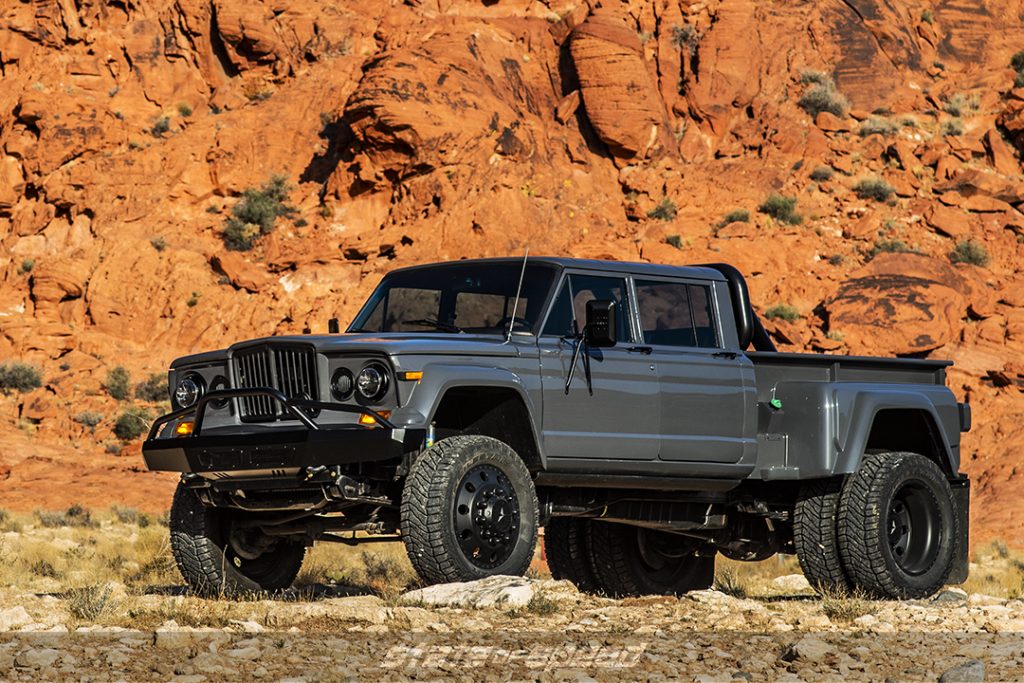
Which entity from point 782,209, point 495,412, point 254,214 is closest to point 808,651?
point 495,412

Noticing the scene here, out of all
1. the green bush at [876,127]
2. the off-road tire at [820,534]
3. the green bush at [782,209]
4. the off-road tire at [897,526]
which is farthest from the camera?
the green bush at [876,127]

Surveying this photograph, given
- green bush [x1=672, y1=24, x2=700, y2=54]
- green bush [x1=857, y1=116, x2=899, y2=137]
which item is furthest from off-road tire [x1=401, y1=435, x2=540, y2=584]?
green bush [x1=672, y1=24, x2=700, y2=54]

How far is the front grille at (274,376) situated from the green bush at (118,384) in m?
28.8

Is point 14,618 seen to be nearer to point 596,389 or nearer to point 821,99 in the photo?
point 596,389

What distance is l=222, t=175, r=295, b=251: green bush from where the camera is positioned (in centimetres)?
4262

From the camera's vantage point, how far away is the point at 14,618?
763 centimetres

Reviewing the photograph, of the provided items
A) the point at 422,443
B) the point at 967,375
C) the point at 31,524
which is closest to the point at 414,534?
the point at 422,443

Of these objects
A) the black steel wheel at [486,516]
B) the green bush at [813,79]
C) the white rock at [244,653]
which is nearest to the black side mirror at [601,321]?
the black steel wheel at [486,516]

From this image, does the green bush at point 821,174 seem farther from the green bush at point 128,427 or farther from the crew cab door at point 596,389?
the crew cab door at point 596,389

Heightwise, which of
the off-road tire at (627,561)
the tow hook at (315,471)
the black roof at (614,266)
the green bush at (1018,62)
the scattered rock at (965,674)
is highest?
the green bush at (1018,62)

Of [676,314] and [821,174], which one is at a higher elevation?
[821,174]

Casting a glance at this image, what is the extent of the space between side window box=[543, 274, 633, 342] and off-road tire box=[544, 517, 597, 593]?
8.05 feet

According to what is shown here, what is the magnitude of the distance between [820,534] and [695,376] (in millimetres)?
1550

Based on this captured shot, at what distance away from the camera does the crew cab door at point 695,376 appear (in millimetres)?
9742
